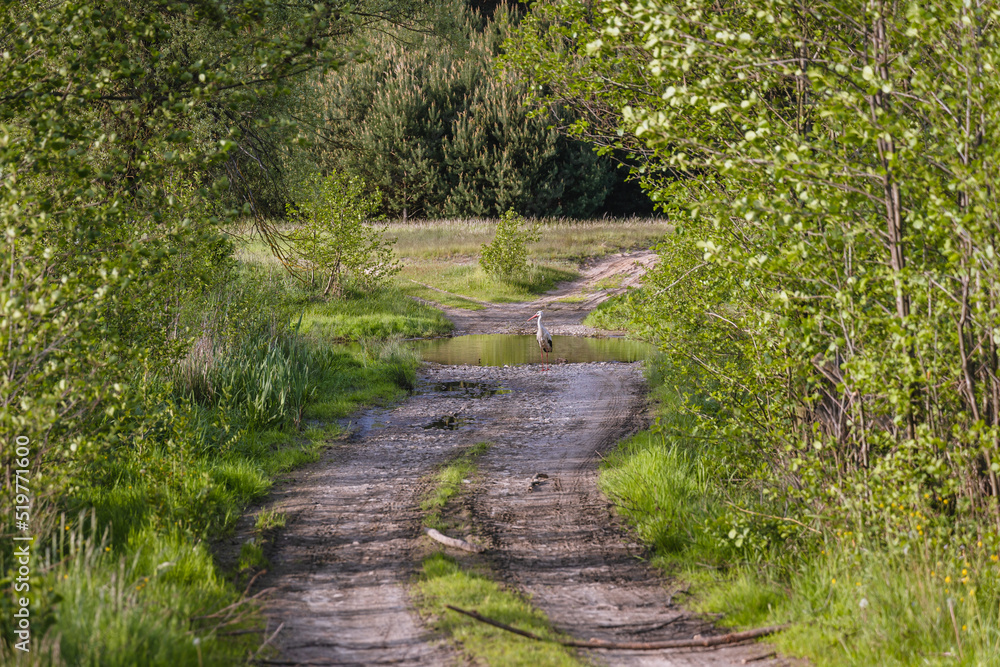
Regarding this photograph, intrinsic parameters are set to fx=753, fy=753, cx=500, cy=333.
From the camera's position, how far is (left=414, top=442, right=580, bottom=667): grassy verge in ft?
13.6

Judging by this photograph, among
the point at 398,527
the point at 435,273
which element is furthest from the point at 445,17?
the point at 435,273

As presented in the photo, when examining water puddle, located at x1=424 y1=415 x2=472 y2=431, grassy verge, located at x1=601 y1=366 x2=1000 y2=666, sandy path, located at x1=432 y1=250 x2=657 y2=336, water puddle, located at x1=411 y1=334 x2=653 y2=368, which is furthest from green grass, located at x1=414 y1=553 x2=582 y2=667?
Answer: sandy path, located at x1=432 y1=250 x2=657 y2=336

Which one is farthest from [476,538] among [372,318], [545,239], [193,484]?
[545,239]

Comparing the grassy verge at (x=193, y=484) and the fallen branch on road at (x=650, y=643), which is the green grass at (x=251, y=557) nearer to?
the grassy verge at (x=193, y=484)

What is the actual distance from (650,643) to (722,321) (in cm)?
296

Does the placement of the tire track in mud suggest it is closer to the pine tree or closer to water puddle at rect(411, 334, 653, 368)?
water puddle at rect(411, 334, 653, 368)

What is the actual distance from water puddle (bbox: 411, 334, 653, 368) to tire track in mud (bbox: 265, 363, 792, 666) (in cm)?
455

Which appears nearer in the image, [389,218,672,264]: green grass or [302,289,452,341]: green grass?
[302,289,452,341]: green grass

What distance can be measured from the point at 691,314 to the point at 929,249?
7.99ft

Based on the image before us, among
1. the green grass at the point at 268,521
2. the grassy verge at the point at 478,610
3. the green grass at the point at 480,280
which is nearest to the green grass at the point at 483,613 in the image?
the grassy verge at the point at 478,610

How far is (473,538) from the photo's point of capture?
6.15 m

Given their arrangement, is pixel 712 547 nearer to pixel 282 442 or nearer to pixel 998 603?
pixel 998 603

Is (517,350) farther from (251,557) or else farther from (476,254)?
(251,557)

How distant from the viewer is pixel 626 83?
6.46 meters
